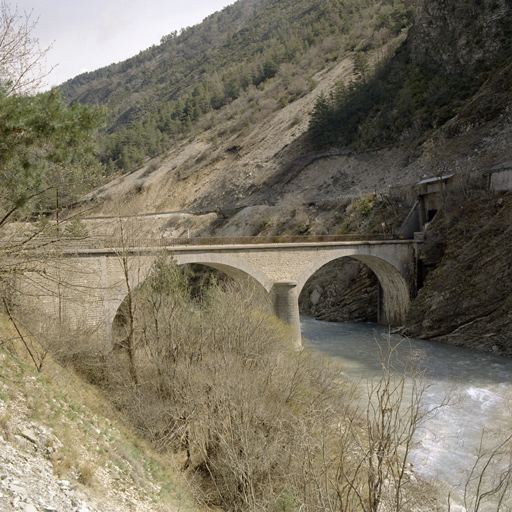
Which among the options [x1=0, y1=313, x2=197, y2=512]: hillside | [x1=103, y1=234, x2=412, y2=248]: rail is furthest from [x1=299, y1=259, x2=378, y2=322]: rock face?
[x1=0, y1=313, x2=197, y2=512]: hillside

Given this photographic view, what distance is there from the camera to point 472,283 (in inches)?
810

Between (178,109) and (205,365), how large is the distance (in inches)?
2508

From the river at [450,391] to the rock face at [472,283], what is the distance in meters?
0.93

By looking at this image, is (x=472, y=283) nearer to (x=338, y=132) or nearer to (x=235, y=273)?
(x=235, y=273)

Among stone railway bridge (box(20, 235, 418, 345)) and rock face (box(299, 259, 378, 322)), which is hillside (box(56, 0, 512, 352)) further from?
stone railway bridge (box(20, 235, 418, 345))

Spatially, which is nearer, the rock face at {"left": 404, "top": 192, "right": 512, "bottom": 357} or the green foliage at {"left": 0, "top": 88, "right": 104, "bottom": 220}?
the green foliage at {"left": 0, "top": 88, "right": 104, "bottom": 220}

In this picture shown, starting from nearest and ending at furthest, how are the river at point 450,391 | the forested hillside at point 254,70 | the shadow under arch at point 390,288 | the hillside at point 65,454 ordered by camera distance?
the hillside at point 65,454
the river at point 450,391
the shadow under arch at point 390,288
the forested hillside at point 254,70

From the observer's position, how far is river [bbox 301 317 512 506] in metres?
10.8

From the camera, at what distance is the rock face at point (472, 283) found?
19312 mm

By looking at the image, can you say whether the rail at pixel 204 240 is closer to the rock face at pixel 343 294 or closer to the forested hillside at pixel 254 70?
the rock face at pixel 343 294

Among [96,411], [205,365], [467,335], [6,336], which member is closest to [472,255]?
[467,335]

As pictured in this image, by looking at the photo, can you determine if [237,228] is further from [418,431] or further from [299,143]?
[418,431]

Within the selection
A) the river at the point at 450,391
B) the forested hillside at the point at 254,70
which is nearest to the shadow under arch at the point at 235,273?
the river at the point at 450,391

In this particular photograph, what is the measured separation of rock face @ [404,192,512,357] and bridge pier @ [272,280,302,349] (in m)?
6.98
